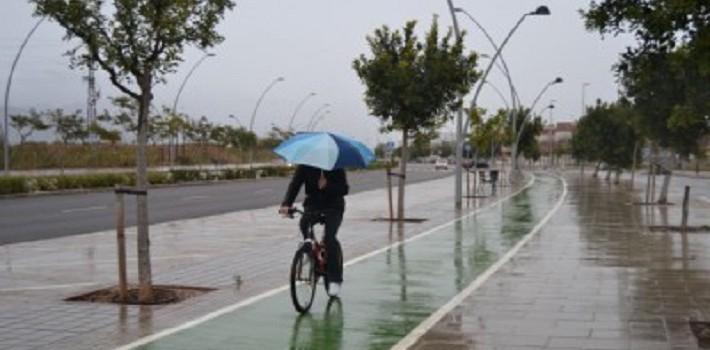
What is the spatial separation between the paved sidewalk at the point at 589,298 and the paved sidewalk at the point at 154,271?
2504mm

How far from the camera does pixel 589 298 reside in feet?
32.2

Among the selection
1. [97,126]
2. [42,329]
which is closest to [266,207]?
[42,329]

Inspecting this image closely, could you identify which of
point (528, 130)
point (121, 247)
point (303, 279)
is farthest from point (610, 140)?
point (121, 247)

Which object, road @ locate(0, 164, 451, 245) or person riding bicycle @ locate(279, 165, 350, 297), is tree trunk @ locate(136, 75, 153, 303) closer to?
person riding bicycle @ locate(279, 165, 350, 297)

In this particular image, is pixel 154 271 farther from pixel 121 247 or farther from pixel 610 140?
pixel 610 140

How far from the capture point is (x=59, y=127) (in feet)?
218

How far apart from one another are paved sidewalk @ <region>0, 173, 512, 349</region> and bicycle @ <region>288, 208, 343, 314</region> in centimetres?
91

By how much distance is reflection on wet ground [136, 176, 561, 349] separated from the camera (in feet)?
25.3

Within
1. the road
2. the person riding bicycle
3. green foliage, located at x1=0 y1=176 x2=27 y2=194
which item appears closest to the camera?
the person riding bicycle

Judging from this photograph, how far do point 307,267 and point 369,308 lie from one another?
30.8 inches

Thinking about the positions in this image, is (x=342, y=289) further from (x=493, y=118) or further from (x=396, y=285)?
(x=493, y=118)

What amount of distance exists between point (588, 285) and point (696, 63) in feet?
11.2

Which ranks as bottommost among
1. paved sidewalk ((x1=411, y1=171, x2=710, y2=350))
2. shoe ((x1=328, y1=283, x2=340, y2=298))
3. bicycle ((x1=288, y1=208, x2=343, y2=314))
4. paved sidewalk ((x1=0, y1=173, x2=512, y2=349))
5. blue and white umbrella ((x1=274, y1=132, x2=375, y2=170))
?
paved sidewalk ((x1=411, y1=171, x2=710, y2=350))

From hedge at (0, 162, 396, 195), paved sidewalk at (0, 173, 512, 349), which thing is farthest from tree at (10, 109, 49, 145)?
paved sidewalk at (0, 173, 512, 349)
